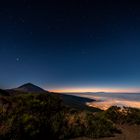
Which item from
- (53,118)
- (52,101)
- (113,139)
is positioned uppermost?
(52,101)

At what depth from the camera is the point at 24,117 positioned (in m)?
11.5

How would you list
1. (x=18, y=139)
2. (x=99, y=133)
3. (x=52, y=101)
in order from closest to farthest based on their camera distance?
(x=18, y=139), (x=99, y=133), (x=52, y=101)

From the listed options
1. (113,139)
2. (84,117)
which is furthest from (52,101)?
(113,139)

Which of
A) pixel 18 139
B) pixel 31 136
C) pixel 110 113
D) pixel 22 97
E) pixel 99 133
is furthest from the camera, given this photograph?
pixel 110 113

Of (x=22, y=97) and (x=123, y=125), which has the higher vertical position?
(x=22, y=97)

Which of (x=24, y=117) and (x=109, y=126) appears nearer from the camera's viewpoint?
(x=24, y=117)

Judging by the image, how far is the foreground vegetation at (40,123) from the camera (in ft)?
34.1

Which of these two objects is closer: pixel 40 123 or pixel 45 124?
pixel 40 123

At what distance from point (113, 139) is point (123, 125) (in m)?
4.90

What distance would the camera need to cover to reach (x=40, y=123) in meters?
11.7

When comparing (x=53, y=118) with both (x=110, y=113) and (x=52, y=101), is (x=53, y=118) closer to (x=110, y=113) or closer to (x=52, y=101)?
(x=52, y=101)

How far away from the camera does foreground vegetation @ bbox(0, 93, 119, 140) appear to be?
10.4m

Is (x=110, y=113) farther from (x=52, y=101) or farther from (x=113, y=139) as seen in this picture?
(x=113, y=139)

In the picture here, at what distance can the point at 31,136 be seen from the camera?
1053cm
